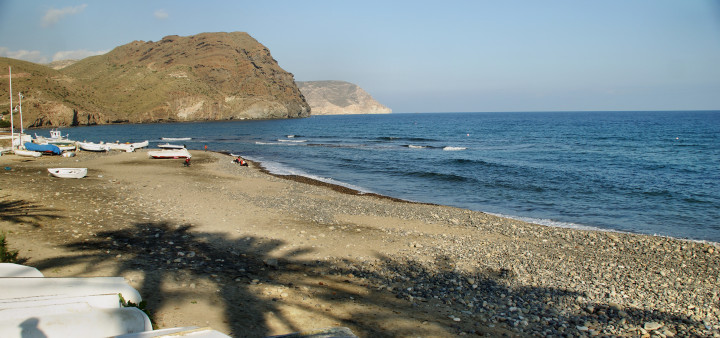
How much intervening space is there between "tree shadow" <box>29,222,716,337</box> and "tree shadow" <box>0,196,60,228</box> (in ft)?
7.94

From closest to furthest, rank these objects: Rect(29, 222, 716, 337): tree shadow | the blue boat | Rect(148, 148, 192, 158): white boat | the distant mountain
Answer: Rect(29, 222, 716, 337): tree shadow → the blue boat → Rect(148, 148, 192, 158): white boat → the distant mountain

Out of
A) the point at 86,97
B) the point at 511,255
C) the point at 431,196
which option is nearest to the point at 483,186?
the point at 431,196

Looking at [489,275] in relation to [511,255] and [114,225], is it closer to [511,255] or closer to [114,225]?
[511,255]

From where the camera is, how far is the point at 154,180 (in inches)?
822

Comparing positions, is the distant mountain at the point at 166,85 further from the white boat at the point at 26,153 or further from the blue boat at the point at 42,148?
the white boat at the point at 26,153

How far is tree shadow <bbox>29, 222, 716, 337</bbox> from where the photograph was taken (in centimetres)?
629

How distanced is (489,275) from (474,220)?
6.11m

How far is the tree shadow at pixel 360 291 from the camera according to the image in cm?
629

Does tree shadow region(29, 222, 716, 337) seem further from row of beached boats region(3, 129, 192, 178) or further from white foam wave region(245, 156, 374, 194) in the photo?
row of beached boats region(3, 129, 192, 178)

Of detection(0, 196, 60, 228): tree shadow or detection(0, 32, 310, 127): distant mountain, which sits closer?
detection(0, 196, 60, 228): tree shadow

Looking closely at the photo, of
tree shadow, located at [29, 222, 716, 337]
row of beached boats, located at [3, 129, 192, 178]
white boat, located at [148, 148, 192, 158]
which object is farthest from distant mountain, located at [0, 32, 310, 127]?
tree shadow, located at [29, 222, 716, 337]

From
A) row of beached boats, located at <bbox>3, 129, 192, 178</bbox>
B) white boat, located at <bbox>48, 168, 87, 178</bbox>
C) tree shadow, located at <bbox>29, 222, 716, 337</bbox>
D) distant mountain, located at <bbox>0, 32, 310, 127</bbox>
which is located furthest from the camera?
distant mountain, located at <bbox>0, 32, 310, 127</bbox>

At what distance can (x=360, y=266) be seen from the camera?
9.07 metres

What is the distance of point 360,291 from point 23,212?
33.3 ft
